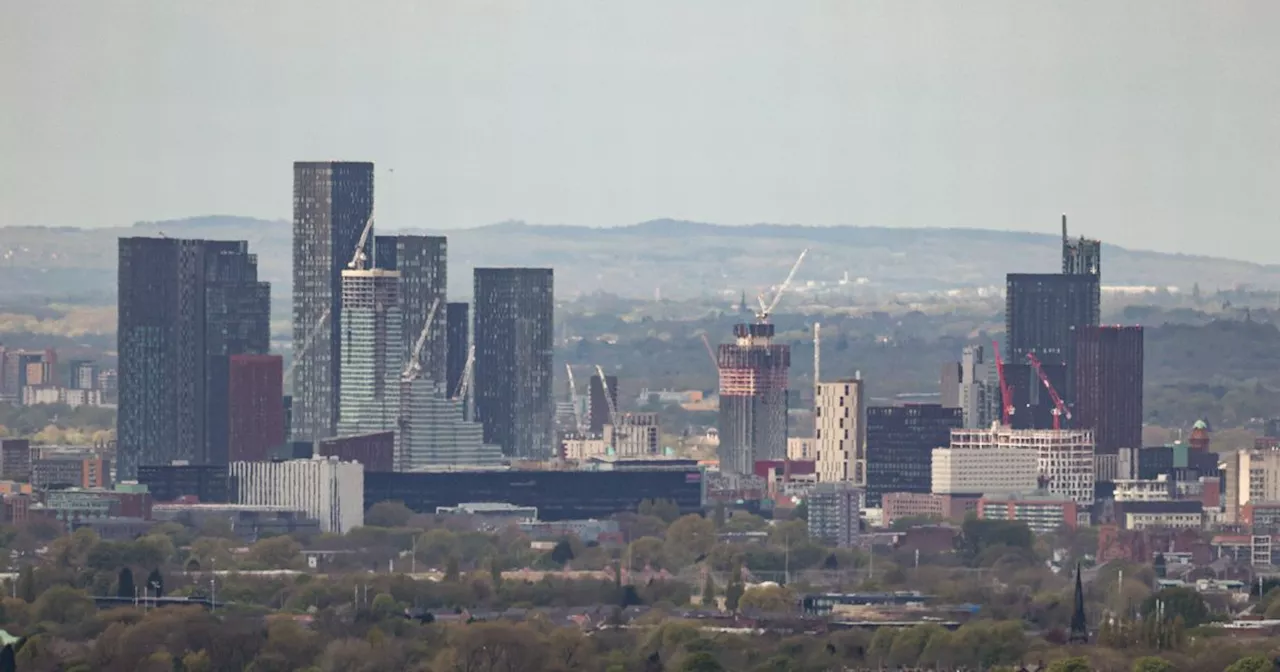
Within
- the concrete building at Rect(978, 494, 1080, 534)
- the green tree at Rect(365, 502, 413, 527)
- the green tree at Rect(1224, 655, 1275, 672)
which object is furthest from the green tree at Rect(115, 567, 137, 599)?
the concrete building at Rect(978, 494, 1080, 534)

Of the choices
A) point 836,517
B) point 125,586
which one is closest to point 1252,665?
point 125,586

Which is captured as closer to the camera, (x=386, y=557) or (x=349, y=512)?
(x=386, y=557)

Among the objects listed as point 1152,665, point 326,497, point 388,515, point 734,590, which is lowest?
point 1152,665

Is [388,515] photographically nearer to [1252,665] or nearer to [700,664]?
[700,664]

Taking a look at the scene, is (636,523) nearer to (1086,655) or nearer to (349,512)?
(349,512)

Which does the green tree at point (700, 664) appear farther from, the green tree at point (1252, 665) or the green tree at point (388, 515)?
the green tree at point (388, 515)

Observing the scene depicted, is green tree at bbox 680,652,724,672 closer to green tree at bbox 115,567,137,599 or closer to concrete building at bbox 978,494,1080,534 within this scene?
green tree at bbox 115,567,137,599

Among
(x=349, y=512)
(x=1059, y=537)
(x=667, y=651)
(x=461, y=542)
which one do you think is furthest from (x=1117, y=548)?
(x=667, y=651)

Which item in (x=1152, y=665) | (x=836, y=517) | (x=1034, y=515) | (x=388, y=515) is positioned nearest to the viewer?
(x=1152, y=665)
